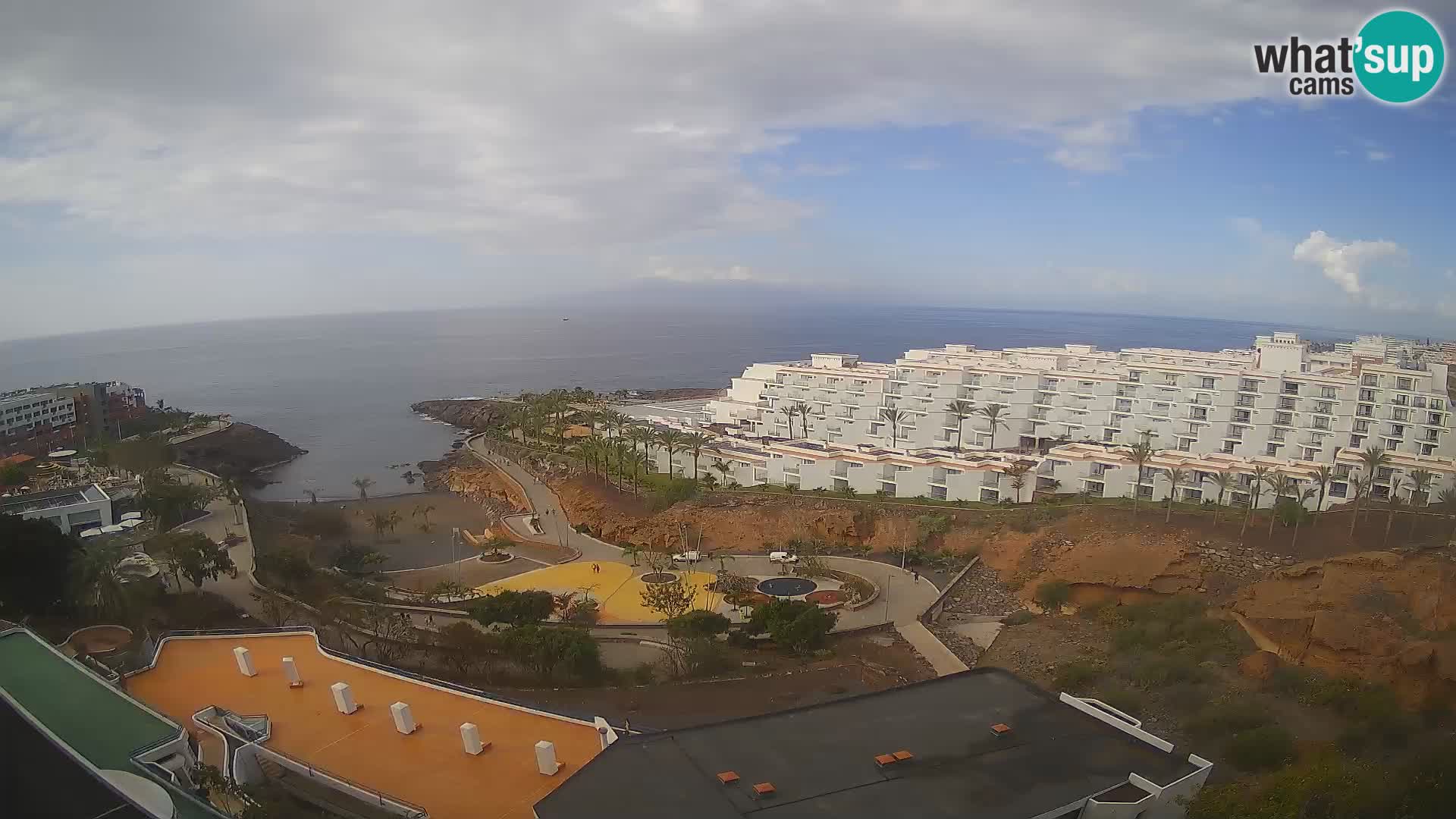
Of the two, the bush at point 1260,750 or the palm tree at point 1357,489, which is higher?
the palm tree at point 1357,489

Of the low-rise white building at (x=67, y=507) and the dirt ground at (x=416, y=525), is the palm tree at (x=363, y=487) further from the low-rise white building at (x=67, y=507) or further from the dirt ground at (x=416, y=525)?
the low-rise white building at (x=67, y=507)

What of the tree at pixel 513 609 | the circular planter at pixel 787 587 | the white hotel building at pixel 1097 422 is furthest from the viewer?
the white hotel building at pixel 1097 422

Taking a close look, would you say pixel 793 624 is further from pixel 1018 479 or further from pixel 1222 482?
pixel 1222 482

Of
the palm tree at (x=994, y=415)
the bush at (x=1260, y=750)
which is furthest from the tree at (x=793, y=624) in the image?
the palm tree at (x=994, y=415)

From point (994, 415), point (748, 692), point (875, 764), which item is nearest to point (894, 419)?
point (994, 415)

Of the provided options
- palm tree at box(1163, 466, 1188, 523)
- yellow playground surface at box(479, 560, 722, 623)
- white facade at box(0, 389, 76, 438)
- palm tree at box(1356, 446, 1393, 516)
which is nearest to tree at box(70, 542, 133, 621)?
yellow playground surface at box(479, 560, 722, 623)

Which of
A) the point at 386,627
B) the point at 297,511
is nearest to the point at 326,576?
the point at 386,627

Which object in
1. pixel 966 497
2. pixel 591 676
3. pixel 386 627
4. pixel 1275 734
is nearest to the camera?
pixel 1275 734

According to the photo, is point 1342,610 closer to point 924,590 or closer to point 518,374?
point 924,590
